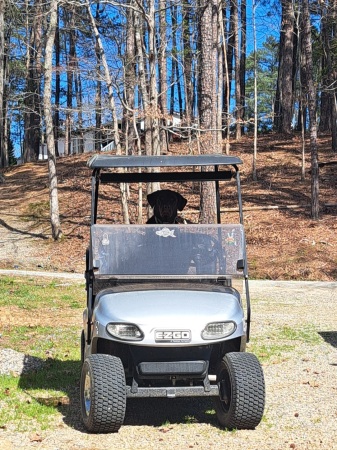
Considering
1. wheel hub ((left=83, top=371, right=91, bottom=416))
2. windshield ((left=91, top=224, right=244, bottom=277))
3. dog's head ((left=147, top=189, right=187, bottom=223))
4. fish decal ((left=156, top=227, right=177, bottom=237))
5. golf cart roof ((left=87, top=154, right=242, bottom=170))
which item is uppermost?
golf cart roof ((left=87, top=154, right=242, bottom=170))

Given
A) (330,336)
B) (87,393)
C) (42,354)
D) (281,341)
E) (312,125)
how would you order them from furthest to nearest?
1. (312,125)
2. (330,336)
3. (281,341)
4. (42,354)
5. (87,393)

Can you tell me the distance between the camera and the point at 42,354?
27.0ft

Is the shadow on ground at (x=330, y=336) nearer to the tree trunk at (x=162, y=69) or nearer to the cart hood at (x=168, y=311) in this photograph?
the cart hood at (x=168, y=311)

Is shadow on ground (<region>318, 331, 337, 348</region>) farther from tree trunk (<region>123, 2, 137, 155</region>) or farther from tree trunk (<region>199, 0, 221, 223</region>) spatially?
tree trunk (<region>123, 2, 137, 155</region>)

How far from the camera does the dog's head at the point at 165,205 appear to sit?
640 centimetres

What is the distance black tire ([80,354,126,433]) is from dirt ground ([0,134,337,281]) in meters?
13.0

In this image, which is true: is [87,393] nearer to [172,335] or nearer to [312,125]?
[172,335]

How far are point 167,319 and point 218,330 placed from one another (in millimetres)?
411

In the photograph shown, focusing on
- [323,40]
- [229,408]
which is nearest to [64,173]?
[323,40]

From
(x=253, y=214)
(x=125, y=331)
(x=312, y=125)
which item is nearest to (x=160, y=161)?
(x=125, y=331)

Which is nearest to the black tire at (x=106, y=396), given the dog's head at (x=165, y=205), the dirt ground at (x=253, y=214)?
the dog's head at (x=165, y=205)

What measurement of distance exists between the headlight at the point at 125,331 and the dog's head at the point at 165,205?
1.52 metres

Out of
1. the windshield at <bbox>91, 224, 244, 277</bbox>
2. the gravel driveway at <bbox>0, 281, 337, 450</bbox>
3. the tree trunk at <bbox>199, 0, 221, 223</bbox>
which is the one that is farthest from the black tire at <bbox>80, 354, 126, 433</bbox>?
the tree trunk at <bbox>199, 0, 221, 223</bbox>

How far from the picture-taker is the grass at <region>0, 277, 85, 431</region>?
5848 mm
